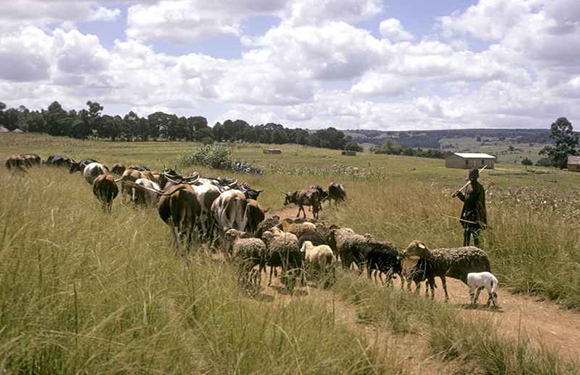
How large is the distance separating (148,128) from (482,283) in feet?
379

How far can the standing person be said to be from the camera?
11.2 metres

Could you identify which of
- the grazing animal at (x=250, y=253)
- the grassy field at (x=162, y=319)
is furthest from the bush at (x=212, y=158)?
the grassy field at (x=162, y=319)

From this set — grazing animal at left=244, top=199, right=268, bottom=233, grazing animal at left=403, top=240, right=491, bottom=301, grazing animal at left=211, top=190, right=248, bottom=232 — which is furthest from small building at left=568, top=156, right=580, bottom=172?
grazing animal at left=211, top=190, right=248, bottom=232

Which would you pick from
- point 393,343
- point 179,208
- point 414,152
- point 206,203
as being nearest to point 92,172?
point 206,203

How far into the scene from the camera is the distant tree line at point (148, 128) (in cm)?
10038

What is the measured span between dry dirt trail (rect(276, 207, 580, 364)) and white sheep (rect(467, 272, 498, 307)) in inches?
8.0

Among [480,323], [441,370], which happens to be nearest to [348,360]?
[441,370]

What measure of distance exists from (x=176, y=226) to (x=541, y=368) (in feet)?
21.5

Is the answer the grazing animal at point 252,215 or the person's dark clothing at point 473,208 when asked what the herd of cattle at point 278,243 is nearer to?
the grazing animal at point 252,215

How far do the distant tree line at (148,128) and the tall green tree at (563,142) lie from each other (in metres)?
41.6

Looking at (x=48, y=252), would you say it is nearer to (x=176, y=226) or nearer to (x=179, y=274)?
(x=179, y=274)

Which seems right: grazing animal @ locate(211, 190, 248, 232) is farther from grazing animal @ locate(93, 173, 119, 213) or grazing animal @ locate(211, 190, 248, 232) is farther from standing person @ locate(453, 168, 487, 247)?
standing person @ locate(453, 168, 487, 247)

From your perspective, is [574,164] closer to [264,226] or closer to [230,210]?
[264,226]

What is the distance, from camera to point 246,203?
10.2 metres
